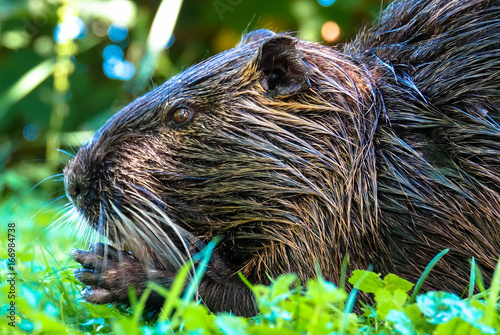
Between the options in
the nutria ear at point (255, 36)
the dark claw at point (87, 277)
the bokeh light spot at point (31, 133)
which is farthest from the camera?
the bokeh light spot at point (31, 133)

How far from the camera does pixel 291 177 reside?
2180mm

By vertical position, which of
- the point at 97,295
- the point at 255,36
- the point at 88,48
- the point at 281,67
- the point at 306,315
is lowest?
the point at 306,315

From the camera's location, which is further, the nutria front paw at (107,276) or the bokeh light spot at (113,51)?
the bokeh light spot at (113,51)

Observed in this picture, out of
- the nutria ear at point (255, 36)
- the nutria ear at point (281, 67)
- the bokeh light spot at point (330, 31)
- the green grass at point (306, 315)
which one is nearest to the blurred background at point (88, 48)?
the bokeh light spot at point (330, 31)

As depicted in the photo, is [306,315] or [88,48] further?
[88,48]

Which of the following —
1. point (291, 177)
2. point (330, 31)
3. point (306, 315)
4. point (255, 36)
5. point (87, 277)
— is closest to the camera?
point (306, 315)

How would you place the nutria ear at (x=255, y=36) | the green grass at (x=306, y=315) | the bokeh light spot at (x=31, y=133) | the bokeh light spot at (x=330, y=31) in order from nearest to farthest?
1. the green grass at (x=306, y=315)
2. the nutria ear at (x=255, y=36)
3. the bokeh light spot at (x=330, y=31)
4. the bokeh light spot at (x=31, y=133)

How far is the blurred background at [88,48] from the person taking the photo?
5211 millimetres

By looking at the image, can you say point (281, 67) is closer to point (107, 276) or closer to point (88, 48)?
point (107, 276)

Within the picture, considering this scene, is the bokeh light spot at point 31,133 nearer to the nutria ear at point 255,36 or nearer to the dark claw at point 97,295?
the nutria ear at point 255,36

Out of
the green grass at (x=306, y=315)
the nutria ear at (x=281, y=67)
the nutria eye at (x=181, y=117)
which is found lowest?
the green grass at (x=306, y=315)

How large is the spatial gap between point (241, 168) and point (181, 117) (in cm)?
35


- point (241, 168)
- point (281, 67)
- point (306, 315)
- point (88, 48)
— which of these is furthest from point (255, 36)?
point (88, 48)

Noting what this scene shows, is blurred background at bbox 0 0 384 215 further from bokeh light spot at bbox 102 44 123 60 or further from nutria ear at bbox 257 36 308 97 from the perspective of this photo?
nutria ear at bbox 257 36 308 97
